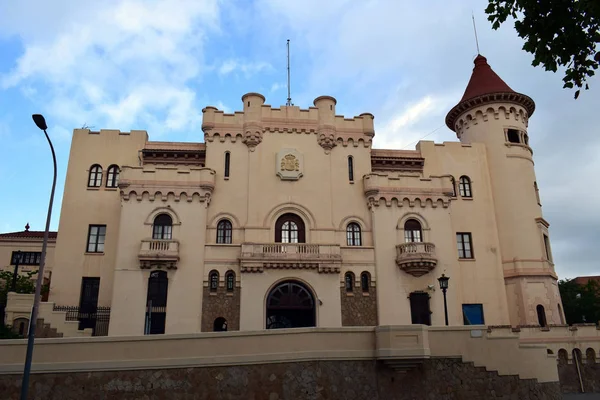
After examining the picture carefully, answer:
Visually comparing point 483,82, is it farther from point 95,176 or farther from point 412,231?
point 95,176

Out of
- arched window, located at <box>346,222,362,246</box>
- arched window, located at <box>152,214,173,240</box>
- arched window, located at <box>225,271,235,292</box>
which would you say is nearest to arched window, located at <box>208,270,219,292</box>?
arched window, located at <box>225,271,235,292</box>

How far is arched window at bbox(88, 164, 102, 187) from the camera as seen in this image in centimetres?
3216

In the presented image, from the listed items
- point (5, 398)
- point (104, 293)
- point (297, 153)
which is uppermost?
point (297, 153)

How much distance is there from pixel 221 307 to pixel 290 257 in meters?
4.97

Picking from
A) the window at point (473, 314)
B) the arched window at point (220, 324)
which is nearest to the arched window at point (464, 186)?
the window at point (473, 314)

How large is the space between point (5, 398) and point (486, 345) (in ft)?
54.7

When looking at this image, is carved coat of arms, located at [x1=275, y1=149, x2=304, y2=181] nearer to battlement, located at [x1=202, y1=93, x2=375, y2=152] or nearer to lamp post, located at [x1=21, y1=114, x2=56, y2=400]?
battlement, located at [x1=202, y1=93, x2=375, y2=152]

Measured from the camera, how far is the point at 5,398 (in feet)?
50.9

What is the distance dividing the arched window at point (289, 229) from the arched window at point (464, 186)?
39.4 feet

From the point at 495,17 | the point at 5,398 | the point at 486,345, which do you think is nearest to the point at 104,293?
the point at 5,398

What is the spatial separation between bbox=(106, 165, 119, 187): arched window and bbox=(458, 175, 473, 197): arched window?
23.6 meters

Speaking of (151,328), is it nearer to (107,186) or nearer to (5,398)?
(107,186)

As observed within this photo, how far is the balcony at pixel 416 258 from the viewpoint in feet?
97.0

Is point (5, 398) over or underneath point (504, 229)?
underneath
